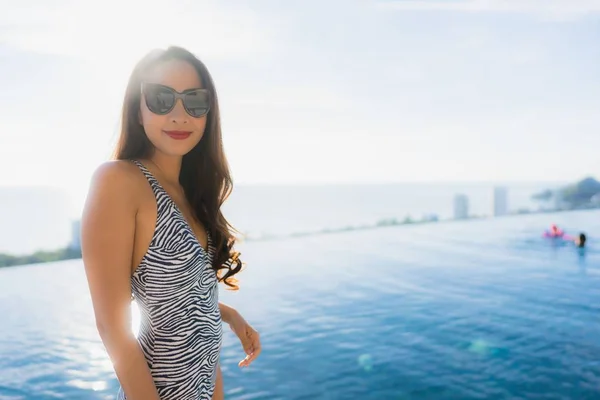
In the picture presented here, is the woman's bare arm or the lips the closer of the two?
the woman's bare arm

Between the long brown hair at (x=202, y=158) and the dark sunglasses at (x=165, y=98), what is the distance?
0.06 m

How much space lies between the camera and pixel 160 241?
113 centimetres

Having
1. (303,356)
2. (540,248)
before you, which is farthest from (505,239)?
(303,356)

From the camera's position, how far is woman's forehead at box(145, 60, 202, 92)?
50.1 inches

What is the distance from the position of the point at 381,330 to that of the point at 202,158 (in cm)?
487

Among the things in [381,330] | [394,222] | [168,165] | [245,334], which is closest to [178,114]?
[168,165]

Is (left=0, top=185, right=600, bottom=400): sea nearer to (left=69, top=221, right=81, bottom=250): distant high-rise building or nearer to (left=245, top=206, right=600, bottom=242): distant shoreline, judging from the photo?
(left=69, top=221, right=81, bottom=250): distant high-rise building

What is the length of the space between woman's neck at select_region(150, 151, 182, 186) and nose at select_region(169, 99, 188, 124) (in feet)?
0.46

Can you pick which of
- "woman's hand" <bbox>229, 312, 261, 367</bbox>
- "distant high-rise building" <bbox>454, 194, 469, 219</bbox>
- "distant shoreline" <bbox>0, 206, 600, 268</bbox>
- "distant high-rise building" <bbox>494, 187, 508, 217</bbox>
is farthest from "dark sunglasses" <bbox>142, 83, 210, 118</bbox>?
"distant high-rise building" <bbox>494, 187, 508, 217</bbox>

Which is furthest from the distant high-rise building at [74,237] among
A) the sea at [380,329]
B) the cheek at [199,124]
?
the cheek at [199,124]

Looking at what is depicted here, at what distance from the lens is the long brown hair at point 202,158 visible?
4.23 feet

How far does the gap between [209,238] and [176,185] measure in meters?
0.20

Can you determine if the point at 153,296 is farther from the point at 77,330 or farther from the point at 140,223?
the point at 77,330

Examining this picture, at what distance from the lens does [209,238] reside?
4.69 feet
